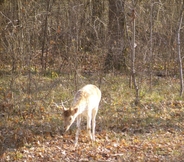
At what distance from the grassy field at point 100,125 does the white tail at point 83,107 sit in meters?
0.55

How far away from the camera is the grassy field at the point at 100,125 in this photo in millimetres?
11180

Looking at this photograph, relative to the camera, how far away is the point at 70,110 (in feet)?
36.6

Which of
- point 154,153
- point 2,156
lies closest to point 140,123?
point 154,153

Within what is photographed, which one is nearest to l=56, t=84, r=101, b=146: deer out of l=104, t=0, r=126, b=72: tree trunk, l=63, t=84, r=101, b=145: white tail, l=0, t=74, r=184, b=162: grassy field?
l=63, t=84, r=101, b=145: white tail

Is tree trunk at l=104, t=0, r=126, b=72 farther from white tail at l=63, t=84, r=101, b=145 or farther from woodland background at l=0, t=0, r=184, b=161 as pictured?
white tail at l=63, t=84, r=101, b=145

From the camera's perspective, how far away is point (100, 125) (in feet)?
45.8

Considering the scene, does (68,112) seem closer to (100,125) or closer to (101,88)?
(100,125)

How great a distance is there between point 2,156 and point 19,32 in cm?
667

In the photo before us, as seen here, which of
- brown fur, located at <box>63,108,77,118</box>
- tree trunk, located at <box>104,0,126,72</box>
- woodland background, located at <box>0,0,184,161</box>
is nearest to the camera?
brown fur, located at <box>63,108,77,118</box>

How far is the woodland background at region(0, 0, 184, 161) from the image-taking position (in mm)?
11625

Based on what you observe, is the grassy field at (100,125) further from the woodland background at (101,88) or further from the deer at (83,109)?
the deer at (83,109)

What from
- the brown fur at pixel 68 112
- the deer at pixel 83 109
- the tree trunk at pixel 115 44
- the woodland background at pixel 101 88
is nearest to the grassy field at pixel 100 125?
the woodland background at pixel 101 88

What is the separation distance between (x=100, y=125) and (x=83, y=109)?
219cm

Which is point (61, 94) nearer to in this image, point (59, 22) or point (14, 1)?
point (14, 1)
